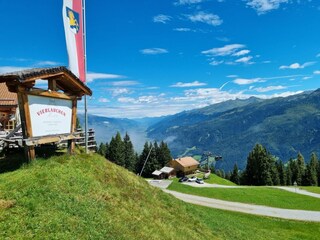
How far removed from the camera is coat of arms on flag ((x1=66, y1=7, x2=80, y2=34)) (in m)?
18.3

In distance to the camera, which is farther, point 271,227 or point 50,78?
point 271,227

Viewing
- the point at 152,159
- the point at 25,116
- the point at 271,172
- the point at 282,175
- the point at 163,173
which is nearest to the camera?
the point at 25,116

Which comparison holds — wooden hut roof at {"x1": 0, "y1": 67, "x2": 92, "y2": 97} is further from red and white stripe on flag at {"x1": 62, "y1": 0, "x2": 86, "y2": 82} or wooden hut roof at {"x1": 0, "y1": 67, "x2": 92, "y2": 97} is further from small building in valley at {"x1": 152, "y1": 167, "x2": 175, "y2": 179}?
small building in valley at {"x1": 152, "y1": 167, "x2": 175, "y2": 179}

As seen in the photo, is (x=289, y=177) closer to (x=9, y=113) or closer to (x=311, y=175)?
(x=311, y=175)

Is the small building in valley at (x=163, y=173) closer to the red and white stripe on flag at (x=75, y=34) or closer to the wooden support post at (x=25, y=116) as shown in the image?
the red and white stripe on flag at (x=75, y=34)

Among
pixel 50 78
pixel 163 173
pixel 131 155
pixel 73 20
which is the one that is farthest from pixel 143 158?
pixel 50 78

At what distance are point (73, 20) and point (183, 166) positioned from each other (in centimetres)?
9878

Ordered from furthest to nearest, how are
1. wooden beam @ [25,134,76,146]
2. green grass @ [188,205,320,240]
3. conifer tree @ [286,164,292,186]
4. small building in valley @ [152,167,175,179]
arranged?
conifer tree @ [286,164,292,186], small building in valley @ [152,167,175,179], green grass @ [188,205,320,240], wooden beam @ [25,134,76,146]

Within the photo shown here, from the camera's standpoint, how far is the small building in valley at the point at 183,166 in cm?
11386

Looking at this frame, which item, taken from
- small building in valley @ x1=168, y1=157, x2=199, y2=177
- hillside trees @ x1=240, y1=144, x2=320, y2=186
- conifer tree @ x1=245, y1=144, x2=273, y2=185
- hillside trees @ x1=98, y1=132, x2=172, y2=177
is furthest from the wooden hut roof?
small building in valley @ x1=168, y1=157, x2=199, y2=177

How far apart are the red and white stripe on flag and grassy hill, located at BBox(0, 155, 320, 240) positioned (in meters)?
5.60

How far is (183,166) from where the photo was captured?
373 ft

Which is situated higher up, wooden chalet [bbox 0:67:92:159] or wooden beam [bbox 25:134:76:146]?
wooden chalet [bbox 0:67:92:159]

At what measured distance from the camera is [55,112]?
17.5m
